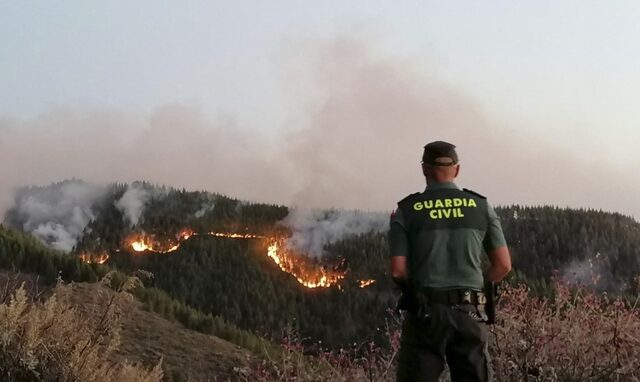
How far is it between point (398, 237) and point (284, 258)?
174974 mm

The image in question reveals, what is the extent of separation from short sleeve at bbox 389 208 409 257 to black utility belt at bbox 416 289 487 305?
1.04 feet

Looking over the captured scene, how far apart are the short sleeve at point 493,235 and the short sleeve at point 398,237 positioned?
0.59m

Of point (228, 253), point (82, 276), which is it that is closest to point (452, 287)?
point (82, 276)

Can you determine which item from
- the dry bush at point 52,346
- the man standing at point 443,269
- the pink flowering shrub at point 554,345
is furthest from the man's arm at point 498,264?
the dry bush at point 52,346

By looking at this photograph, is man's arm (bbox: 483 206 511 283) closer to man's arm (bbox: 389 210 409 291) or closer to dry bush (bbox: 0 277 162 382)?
man's arm (bbox: 389 210 409 291)

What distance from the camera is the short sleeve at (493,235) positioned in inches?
195

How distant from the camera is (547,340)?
6.90 meters

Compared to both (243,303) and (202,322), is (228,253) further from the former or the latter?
(202,322)

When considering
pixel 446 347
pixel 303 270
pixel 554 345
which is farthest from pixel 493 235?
pixel 303 270

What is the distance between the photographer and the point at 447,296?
4793mm

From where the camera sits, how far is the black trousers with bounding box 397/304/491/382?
4.76 metres

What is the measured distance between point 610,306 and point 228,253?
15359 cm

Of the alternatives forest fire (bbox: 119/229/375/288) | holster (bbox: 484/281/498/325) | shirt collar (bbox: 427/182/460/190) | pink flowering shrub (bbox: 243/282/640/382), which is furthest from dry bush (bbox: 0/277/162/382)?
forest fire (bbox: 119/229/375/288)

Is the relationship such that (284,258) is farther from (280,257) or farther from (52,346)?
(52,346)
